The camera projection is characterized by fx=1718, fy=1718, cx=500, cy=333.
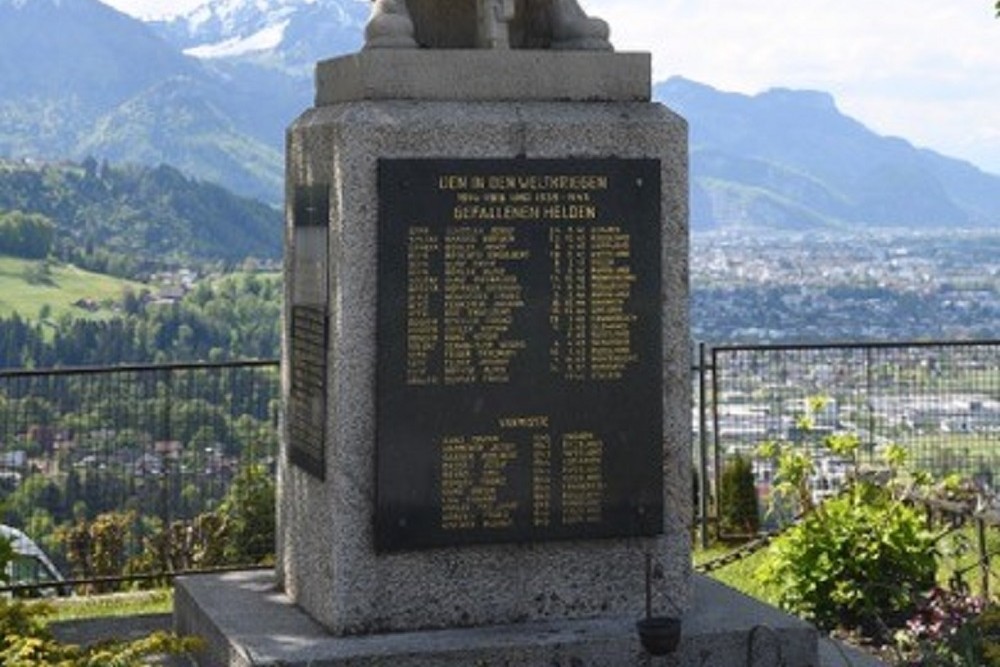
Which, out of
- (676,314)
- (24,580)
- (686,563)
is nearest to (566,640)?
(686,563)

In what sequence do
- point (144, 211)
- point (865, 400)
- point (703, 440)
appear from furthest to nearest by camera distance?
point (144, 211)
point (865, 400)
point (703, 440)

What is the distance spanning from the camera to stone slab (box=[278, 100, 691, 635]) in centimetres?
723

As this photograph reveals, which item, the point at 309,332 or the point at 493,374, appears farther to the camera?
the point at 309,332

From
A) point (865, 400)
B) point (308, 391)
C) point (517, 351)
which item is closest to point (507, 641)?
point (517, 351)

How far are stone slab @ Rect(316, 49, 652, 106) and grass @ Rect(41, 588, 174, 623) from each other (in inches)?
170

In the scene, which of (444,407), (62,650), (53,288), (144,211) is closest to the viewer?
(62,650)

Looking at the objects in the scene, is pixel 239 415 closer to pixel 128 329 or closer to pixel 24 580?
pixel 24 580

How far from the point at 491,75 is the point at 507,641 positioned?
8.04ft

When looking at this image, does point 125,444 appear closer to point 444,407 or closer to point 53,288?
point 444,407

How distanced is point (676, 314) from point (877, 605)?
2548mm

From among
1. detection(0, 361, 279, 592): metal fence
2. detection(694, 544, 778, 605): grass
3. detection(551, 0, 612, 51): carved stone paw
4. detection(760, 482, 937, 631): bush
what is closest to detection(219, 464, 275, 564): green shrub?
detection(0, 361, 279, 592): metal fence

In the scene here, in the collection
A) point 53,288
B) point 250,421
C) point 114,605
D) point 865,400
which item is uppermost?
point 53,288

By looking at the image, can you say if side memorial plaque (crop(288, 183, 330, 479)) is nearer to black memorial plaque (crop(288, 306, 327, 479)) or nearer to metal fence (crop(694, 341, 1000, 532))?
black memorial plaque (crop(288, 306, 327, 479))

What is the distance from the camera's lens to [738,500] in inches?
571
